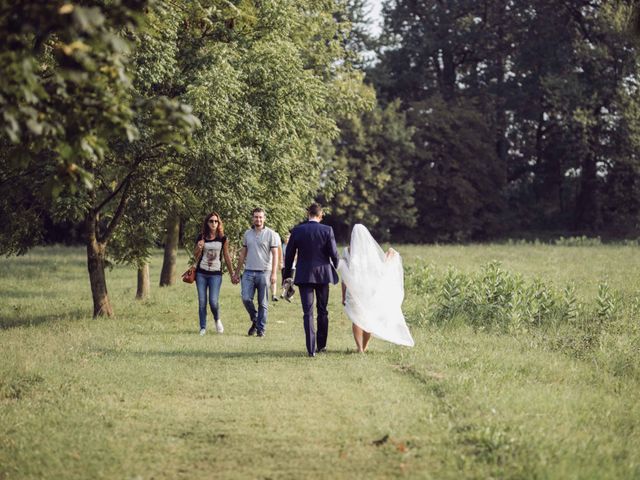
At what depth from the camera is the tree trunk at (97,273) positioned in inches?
671

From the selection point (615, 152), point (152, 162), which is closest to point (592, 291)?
point (152, 162)

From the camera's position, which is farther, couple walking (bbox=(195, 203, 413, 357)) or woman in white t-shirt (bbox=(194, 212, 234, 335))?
woman in white t-shirt (bbox=(194, 212, 234, 335))

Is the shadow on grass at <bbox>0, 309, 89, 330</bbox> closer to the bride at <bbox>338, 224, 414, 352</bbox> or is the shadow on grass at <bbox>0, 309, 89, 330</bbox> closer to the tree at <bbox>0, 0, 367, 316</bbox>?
the tree at <bbox>0, 0, 367, 316</bbox>

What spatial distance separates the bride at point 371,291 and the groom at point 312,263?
1.16ft

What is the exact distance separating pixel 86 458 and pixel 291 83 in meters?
10.9

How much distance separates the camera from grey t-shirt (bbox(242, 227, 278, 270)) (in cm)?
1408

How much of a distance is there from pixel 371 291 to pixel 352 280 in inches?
12.7

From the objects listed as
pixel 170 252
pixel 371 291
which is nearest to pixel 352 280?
pixel 371 291

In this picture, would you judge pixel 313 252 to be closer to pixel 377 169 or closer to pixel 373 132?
pixel 373 132

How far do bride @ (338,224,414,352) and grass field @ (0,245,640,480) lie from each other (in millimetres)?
381

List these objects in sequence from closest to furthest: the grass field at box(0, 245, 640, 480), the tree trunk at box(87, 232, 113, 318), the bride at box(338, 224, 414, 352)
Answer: the grass field at box(0, 245, 640, 480) → the bride at box(338, 224, 414, 352) → the tree trunk at box(87, 232, 113, 318)

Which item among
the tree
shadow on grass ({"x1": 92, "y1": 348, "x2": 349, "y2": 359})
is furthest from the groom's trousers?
the tree

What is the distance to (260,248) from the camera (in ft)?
46.2

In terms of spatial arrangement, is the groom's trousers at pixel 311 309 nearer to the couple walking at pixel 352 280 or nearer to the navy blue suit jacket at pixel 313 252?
the couple walking at pixel 352 280
